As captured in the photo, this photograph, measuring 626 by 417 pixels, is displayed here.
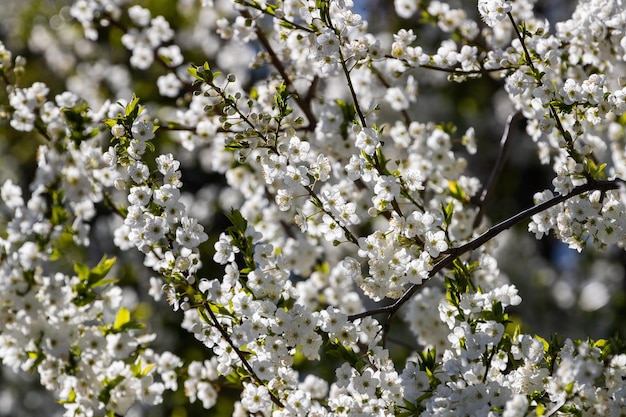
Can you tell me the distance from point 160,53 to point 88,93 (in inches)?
204

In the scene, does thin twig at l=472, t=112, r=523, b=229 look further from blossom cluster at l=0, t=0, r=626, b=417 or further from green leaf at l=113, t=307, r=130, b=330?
green leaf at l=113, t=307, r=130, b=330

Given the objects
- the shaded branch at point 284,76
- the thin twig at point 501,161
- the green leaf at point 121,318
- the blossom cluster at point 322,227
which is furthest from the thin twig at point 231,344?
the thin twig at point 501,161

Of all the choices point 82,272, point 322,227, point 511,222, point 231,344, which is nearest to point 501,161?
point 511,222

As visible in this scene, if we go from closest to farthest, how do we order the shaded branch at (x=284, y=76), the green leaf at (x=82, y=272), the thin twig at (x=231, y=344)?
the thin twig at (x=231, y=344) → the green leaf at (x=82, y=272) → the shaded branch at (x=284, y=76)

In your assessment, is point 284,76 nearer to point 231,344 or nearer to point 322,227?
point 322,227

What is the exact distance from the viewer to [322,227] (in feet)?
9.39

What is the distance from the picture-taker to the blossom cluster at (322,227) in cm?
269

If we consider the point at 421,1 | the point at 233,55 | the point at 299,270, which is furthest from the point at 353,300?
the point at 233,55

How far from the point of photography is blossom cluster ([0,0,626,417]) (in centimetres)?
269

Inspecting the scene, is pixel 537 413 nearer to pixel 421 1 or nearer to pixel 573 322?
pixel 421 1

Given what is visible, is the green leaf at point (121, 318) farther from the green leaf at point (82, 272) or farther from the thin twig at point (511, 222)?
the thin twig at point (511, 222)

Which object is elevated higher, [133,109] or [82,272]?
[133,109]

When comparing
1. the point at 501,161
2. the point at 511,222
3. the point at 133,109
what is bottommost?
the point at 133,109

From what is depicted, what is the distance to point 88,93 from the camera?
358 inches
